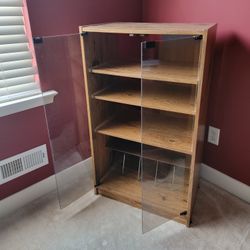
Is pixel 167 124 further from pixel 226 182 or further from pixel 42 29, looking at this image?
pixel 42 29

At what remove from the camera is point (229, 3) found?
1.42 metres

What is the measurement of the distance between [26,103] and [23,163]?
390 millimetres

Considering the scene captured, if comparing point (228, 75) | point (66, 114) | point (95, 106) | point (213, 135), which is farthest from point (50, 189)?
point (228, 75)

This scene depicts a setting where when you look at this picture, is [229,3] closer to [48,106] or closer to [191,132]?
[191,132]

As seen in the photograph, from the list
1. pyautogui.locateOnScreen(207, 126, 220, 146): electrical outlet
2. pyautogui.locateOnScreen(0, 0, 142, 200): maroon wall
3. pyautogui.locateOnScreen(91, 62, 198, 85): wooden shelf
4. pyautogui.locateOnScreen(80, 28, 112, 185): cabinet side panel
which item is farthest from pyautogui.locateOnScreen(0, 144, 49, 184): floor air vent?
pyautogui.locateOnScreen(207, 126, 220, 146): electrical outlet

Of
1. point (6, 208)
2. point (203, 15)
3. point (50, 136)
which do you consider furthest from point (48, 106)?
point (203, 15)

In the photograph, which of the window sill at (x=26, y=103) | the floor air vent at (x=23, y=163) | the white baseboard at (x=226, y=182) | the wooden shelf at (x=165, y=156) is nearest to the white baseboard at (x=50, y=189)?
the white baseboard at (x=226, y=182)

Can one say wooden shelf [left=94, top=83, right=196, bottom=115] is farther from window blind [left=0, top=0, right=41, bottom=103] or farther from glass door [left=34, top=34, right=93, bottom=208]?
window blind [left=0, top=0, right=41, bottom=103]

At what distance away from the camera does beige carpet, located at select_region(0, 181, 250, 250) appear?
1416mm

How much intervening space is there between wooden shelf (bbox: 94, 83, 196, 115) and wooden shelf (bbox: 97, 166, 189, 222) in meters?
0.47

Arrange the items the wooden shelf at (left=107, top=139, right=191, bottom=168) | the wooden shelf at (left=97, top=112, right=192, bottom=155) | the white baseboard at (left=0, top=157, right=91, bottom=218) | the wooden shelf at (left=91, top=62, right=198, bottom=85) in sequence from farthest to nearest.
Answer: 1. the white baseboard at (left=0, top=157, right=91, bottom=218)
2. the wooden shelf at (left=107, top=139, right=191, bottom=168)
3. the wooden shelf at (left=97, top=112, right=192, bottom=155)
4. the wooden shelf at (left=91, top=62, right=198, bottom=85)

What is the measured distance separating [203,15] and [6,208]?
5.59 feet

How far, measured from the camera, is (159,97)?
1.39 meters

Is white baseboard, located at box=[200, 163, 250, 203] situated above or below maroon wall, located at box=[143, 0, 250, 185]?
below
